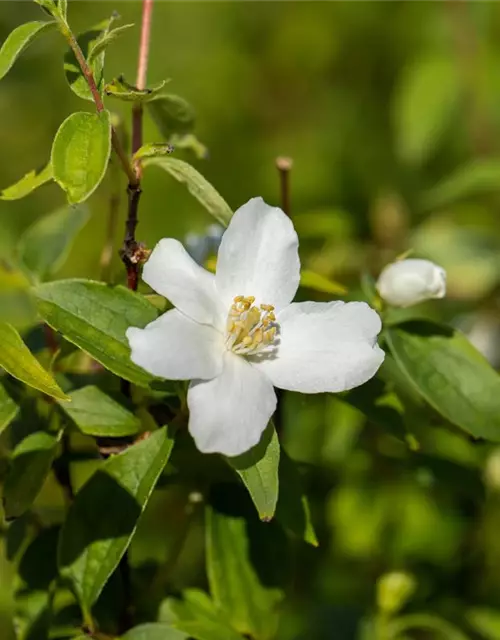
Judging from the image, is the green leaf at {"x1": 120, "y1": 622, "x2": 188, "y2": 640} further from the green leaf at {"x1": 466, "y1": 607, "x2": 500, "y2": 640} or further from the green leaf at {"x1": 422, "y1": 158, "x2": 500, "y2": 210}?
the green leaf at {"x1": 422, "y1": 158, "x2": 500, "y2": 210}

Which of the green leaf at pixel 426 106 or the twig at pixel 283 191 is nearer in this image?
the twig at pixel 283 191

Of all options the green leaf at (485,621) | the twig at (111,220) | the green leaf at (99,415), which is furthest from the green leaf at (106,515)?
the green leaf at (485,621)

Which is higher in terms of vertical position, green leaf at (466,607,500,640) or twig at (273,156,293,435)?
twig at (273,156,293,435)

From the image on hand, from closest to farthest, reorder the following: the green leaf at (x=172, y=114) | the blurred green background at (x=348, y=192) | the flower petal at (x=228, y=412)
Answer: the flower petal at (x=228, y=412), the green leaf at (x=172, y=114), the blurred green background at (x=348, y=192)

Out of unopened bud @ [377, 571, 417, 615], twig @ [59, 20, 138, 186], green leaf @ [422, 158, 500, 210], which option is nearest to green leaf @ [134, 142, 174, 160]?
twig @ [59, 20, 138, 186]

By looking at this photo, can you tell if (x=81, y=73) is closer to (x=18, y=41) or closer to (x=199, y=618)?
(x=18, y=41)

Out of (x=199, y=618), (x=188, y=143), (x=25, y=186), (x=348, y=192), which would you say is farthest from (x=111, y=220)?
(x=348, y=192)

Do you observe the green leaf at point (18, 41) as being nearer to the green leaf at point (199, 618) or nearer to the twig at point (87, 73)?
the twig at point (87, 73)

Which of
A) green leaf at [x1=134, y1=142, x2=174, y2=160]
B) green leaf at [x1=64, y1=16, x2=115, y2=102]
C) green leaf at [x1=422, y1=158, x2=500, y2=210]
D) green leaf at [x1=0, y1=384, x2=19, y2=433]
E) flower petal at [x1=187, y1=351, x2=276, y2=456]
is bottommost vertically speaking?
green leaf at [x1=422, y1=158, x2=500, y2=210]
